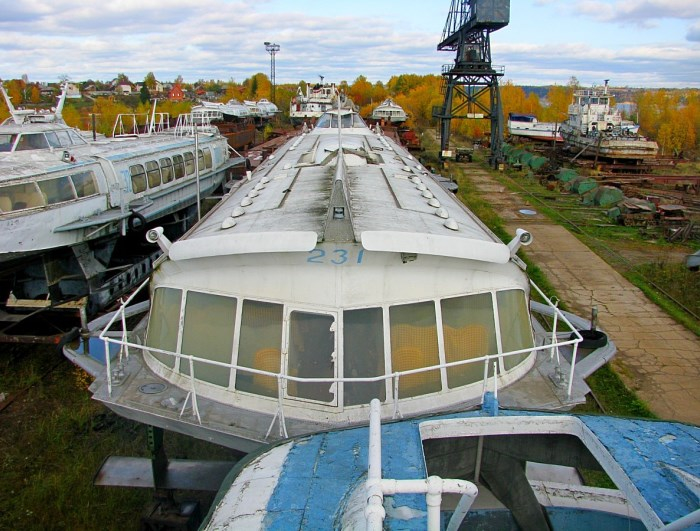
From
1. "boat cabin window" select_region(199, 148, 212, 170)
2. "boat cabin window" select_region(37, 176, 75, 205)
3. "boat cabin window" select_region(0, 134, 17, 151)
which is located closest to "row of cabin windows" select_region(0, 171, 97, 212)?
"boat cabin window" select_region(37, 176, 75, 205)

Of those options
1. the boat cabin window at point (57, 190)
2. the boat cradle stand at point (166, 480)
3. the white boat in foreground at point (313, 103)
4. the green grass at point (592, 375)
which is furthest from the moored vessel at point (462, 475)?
the white boat in foreground at point (313, 103)

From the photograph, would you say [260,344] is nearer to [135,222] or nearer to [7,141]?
[135,222]

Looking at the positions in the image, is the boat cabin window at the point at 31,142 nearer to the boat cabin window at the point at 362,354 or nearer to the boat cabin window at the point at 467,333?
the boat cabin window at the point at 362,354

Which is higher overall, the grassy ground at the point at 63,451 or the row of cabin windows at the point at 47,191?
the row of cabin windows at the point at 47,191

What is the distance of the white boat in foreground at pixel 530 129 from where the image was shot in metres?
57.3

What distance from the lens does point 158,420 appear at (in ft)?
21.5

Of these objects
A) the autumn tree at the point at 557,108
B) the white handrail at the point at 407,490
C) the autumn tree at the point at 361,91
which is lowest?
the white handrail at the point at 407,490

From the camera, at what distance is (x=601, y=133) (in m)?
41.2

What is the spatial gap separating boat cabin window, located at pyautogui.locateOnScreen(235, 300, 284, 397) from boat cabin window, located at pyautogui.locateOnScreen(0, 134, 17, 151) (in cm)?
1251

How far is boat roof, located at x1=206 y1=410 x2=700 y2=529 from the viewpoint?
3771 millimetres

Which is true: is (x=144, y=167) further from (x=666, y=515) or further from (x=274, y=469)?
(x=666, y=515)

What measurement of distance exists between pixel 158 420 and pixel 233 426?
0.89 meters

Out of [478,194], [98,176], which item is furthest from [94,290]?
[478,194]

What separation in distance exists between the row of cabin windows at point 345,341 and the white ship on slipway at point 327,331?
1 centimetres
